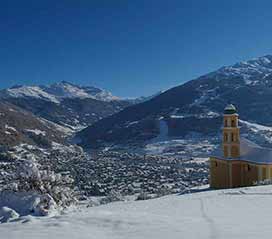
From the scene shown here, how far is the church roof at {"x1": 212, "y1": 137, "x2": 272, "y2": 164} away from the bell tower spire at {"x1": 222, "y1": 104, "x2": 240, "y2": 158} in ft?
1.95

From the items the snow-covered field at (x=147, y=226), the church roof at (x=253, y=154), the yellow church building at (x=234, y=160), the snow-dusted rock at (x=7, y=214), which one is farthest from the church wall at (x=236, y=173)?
the snow-dusted rock at (x=7, y=214)

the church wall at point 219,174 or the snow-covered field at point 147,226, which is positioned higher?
the church wall at point 219,174

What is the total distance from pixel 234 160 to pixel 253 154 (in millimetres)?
1919

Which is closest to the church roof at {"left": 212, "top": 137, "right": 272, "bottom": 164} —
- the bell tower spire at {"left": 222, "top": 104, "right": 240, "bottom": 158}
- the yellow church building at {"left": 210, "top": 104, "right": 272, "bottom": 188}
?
the yellow church building at {"left": 210, "top": 104, "right": 272, "bottom": 188}

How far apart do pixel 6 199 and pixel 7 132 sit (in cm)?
18488

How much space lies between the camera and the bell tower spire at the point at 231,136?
1759 inches

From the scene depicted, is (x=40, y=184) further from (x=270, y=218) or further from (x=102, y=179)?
(x=102, y=179)

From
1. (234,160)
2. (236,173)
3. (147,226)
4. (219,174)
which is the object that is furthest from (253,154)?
(147,226)

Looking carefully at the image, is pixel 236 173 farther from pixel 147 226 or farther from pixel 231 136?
pixel 147 226

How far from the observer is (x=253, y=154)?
43594 mm

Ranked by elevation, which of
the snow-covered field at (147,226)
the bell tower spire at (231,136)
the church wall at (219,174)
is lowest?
the snow-covered field at (147,226)

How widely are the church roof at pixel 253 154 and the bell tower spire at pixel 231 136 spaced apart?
0.59 metres

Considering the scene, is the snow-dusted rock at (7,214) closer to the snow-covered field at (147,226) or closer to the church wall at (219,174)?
the snow-covered field at (147,226)

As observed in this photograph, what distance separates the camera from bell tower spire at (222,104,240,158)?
1759 inches
